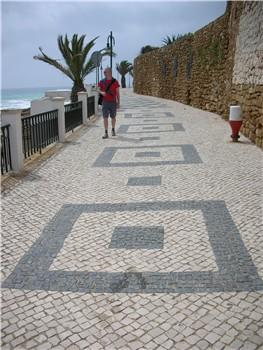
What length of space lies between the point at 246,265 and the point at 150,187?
233cm

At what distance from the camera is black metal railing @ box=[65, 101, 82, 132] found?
10.3m

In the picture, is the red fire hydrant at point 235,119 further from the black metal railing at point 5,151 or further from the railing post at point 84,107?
the railing post at point 84,107

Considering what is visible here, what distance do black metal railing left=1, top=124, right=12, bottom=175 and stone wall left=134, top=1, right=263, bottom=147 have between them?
4.69 m

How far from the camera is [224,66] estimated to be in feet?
41.0

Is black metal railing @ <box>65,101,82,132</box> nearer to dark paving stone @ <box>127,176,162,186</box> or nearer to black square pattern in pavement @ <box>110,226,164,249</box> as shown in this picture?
dark paving stone @ <box>127,176,162,186</box>

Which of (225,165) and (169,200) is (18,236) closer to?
(169,200)

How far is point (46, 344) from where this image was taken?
2.27 metres

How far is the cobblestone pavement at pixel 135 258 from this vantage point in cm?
237

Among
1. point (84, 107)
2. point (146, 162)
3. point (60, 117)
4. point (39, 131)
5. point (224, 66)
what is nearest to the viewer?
point (146, 162)

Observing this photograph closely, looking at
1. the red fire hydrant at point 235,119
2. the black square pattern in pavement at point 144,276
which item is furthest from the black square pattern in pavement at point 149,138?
the black square pattern in pavement at point 144,276

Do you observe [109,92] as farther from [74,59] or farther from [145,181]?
[74,59]

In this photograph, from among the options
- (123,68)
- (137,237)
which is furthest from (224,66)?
(123,68)

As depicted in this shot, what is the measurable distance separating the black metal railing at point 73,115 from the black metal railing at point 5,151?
4115 mm

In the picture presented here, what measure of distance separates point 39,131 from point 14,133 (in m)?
1.75
